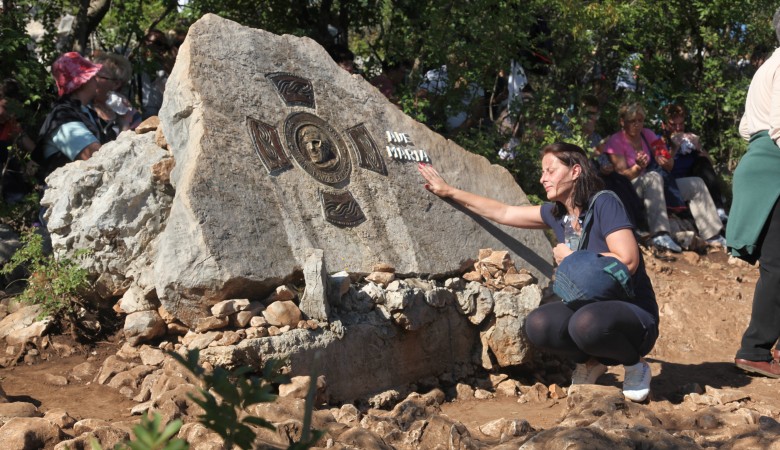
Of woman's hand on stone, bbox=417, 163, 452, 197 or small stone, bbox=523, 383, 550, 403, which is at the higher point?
woman's hand on stone, bbox=417, 163, 452, 197

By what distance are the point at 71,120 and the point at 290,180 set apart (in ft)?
6.04

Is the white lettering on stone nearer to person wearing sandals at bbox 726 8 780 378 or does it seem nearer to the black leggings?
the black leggings

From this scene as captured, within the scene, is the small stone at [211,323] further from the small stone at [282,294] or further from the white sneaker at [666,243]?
the white sneaker at [666,243]

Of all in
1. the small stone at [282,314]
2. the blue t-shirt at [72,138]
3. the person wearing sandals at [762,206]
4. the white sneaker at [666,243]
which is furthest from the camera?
the white sneaker at [666,243]

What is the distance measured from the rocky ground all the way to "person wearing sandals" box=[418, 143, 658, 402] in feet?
0.79

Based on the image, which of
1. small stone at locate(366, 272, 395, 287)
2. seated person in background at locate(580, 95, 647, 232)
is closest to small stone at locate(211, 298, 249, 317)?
small stone at locate(366, 272, 395, 287)

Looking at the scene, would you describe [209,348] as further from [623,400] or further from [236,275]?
[623,400]

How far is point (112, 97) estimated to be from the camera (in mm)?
6500

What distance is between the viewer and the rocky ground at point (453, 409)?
3.49m

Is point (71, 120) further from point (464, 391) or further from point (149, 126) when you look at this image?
point (464, 391)

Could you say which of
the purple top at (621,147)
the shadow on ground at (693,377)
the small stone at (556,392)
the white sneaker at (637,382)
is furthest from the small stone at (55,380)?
the purple top at (621,147)

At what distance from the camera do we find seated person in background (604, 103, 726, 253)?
780 cm

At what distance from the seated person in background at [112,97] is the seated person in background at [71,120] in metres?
0.20

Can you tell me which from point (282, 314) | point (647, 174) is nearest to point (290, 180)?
point (282, 314)
